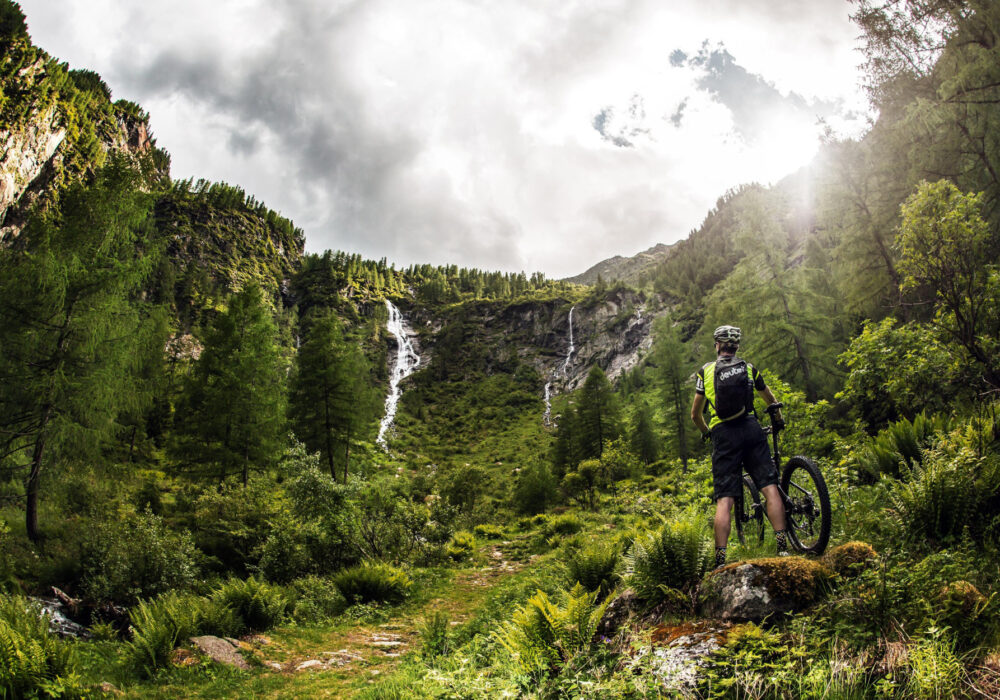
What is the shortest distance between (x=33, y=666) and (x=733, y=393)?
6.90m

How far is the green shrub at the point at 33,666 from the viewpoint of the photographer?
3639 mm

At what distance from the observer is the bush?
798 centimetres

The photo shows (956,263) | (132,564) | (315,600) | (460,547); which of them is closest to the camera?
(956,263)

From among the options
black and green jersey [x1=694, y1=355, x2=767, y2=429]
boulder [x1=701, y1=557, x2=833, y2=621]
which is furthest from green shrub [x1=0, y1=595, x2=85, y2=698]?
black and green jersey [x1=694, y1=355, x2=767, y2=429]

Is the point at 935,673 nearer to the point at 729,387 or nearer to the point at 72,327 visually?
the point at 729,387

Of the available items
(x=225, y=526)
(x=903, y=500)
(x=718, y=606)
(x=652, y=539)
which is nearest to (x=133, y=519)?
(x=225, y=526)

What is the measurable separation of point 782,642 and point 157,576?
10108mm

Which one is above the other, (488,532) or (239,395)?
(239,395)

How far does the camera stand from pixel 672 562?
4309mm

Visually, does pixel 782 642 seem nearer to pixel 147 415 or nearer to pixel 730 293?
pixel 730 293

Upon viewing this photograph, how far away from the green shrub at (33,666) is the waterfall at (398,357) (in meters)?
72.8

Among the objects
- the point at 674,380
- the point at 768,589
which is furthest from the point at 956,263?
the point at 674,380

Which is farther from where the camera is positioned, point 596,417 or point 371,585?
point 596,417

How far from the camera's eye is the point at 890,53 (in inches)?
650
